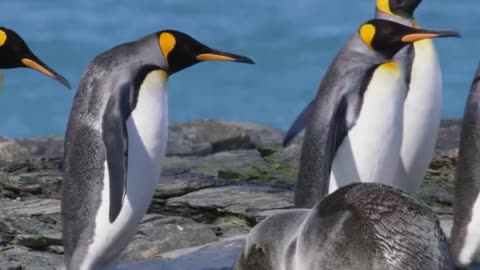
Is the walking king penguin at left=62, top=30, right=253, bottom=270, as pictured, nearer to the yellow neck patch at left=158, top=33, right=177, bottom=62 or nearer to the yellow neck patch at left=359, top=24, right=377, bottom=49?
the yellow neck patch at left=158, top=33, right=177, bottom=62

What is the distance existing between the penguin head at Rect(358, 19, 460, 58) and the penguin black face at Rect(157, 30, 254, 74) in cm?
64

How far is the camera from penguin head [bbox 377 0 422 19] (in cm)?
735

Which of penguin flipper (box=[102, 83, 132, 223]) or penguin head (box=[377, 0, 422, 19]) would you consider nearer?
penguin flipper (box=[102, 83, 132, 223])

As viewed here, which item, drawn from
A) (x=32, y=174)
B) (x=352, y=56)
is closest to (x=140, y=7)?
(x=32, y=174)

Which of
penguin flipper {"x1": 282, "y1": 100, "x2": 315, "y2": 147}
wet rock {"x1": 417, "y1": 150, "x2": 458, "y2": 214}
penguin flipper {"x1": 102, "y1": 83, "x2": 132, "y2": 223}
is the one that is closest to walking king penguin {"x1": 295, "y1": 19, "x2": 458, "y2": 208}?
penguin flipper {"x1": 282, "y1": 100, "x2": 315, "y2": 147}

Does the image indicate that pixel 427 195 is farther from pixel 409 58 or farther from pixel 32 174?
pixel 32 174

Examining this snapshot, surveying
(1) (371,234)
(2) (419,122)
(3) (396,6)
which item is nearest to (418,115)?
(2) (419,122)

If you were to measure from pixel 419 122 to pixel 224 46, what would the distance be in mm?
9754

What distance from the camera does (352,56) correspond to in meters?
6.51

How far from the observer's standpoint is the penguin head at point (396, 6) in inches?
289

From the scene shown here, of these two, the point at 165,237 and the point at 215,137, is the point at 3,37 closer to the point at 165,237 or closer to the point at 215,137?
the point at 165,237

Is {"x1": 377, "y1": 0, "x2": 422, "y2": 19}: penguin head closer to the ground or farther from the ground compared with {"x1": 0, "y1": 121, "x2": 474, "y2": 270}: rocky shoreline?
farther from the ground

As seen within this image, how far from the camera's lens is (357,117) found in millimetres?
6359

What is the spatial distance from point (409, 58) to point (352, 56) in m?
0.55
